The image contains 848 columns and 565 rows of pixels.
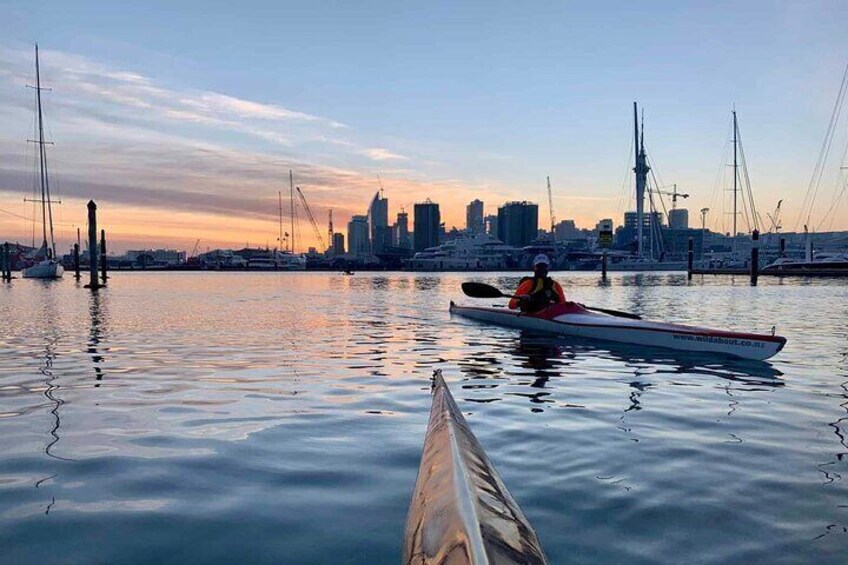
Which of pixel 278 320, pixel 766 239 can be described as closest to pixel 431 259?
pixel 766 239

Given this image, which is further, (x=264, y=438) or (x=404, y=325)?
(x=404, y=325)

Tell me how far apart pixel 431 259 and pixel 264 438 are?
586 feet

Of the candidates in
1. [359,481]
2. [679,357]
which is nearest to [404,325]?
[679,357]

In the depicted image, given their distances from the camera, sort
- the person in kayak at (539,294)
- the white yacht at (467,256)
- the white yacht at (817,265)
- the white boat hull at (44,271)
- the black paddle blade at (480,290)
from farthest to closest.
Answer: the white yacht at (467,256) → the white boat hull at (44,271) → the white yacht at (817,265) → the black paddle blade at (480,290) → the person in kayak at (539,294)

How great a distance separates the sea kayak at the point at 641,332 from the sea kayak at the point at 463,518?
1003cm

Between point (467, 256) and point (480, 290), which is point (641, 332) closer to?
point (480, 290)

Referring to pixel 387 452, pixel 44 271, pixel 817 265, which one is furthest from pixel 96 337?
pixel 817 265

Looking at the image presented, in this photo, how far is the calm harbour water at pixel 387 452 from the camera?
4.11m

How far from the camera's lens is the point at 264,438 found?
666 centimetres

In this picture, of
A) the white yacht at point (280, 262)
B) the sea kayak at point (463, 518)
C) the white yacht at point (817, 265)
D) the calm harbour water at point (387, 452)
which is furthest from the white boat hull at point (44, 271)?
the white yacht at point (280, 262)

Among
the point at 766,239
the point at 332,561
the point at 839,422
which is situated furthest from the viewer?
the point at 766,239

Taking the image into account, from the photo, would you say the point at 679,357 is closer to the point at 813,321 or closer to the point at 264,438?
the point at 264,438

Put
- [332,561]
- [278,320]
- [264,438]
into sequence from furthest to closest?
[278,320]
[264,438]
[332,561]

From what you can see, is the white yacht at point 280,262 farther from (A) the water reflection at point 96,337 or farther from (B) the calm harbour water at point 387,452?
(B) the calm harbour water at point 387,452
